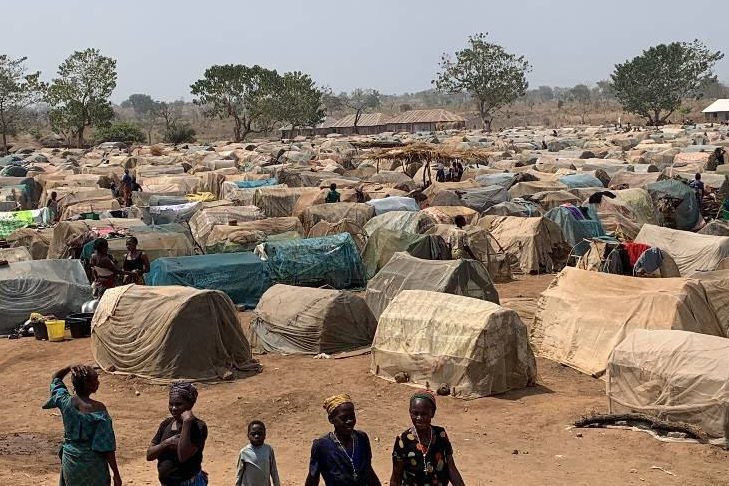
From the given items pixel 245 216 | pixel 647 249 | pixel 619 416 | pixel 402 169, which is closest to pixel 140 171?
pixel 402 169

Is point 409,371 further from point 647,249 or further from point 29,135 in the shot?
point 29,135

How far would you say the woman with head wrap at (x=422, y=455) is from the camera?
554cm

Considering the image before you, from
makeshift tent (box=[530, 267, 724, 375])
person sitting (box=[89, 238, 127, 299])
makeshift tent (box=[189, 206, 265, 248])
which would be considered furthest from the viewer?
makeshift tent (box=[189, 206, 265, 248])

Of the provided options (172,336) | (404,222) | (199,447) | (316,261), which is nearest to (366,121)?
(404,222)

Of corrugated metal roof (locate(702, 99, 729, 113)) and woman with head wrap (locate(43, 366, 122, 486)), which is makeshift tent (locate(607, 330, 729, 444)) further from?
corrugated metal roof (locate(702, 99, 729, 113))

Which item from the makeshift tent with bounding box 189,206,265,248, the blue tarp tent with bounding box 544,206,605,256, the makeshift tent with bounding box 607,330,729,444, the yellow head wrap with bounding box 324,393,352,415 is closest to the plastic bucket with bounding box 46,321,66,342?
the makeshift tent with bounding box 189,206,265,248

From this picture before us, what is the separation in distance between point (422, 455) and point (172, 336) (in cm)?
757

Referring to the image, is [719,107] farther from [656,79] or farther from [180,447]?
[180,447]

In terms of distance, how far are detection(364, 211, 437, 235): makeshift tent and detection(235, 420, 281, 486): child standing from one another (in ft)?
48.5

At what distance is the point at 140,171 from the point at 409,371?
29.1 metres

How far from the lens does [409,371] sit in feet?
39.9

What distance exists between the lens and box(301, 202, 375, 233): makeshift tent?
2334 centimetres

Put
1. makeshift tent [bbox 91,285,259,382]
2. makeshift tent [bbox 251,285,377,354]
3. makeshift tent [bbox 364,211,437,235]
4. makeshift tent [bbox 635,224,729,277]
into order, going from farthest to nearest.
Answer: makeshift tent [bbox 364,211,437,235] → makeshift tent [bbox 635,224,729,277] → makeshift tent [bbox 251,285,377,354] → makeshift tent [bbox 91,285,259,382]

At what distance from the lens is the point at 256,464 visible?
6551 millimetres
